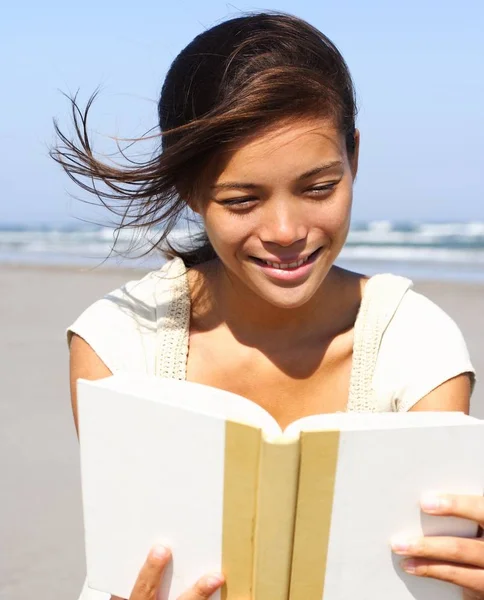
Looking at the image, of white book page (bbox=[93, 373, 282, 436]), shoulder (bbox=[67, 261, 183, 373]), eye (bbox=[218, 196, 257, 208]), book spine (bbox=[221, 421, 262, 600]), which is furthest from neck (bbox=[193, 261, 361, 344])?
book spine (bbox=[221, 421, 262, 600])

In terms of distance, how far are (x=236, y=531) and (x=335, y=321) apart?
0.90 metres

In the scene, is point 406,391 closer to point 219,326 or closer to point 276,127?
point 219,326

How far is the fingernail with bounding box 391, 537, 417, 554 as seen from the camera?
1.43 m

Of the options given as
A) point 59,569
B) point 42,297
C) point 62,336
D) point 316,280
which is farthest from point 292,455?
point 42,297

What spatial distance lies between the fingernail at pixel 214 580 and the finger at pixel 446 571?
0.31 metres

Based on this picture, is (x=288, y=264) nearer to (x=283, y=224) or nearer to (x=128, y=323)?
(x=283, y=224)

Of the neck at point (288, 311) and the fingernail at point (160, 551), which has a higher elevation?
the neck at point (288, 311)

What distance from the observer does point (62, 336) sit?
6840 millimetres

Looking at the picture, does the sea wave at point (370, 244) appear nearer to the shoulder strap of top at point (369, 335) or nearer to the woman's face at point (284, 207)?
the shoulder strap of top at point (369, 335)

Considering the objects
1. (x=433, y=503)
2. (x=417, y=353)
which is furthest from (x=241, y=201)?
(x=433, y=503)

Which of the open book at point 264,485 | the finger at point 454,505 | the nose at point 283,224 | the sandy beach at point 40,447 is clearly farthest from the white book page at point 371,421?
the sandy beach at point 40,447

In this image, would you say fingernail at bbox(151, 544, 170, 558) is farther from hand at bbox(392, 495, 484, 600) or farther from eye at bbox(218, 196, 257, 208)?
eye at bbox(218, 196, 257, 208)

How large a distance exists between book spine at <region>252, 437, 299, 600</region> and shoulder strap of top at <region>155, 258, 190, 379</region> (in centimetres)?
78

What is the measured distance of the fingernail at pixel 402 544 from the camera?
143 cm
